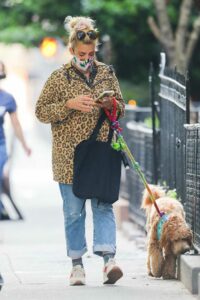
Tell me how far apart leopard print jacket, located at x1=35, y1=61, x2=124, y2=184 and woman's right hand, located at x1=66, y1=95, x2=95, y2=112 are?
123 millimetres

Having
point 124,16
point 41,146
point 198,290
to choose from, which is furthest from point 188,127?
point 41,146

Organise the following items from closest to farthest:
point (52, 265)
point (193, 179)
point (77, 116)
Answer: point (77, 116)
point (193, 179)
point (52, 265)

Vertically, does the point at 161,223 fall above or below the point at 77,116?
below

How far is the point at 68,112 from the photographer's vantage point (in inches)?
360

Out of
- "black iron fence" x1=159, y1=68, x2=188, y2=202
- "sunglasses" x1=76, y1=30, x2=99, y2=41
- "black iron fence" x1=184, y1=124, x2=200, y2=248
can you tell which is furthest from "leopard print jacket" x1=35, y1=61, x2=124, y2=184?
"black iron fence" x1=159, y1=68, x2=188, y2=202

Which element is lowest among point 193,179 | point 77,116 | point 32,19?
point 193,179

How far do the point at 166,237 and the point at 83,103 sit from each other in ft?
4.30

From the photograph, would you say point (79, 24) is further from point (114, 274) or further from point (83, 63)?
point (114, 274)

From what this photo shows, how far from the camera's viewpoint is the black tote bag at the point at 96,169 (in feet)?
29.9

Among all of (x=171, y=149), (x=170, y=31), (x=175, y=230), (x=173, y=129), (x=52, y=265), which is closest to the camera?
(x=175, y=230)

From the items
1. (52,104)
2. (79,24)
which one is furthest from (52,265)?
(79,24)

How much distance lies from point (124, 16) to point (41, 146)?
15.2 metres

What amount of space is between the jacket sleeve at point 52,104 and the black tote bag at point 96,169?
25cm

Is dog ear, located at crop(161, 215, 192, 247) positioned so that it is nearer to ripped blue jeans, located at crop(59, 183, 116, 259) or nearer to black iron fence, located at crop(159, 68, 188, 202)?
ripped blue jeans, located at crop(59, 183, 116, 259)
